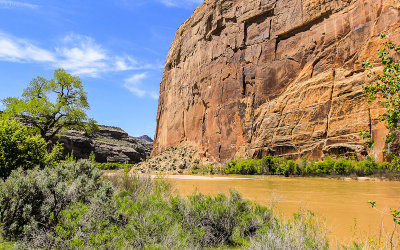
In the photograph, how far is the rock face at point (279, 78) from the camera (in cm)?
3631

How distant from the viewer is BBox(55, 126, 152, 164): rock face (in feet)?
325

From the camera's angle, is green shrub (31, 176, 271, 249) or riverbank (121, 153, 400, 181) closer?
green shrub (31, 176, 271, 249)

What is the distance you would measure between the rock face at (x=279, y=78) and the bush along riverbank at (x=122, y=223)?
107 ft

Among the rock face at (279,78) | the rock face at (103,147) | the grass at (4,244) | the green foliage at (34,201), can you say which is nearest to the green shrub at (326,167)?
the rock face at (279,78)

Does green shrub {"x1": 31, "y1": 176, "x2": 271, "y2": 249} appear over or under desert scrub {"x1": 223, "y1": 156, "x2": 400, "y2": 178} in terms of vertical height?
under

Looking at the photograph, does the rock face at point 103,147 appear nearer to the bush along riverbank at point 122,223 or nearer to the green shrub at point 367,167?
the green shrub at point 367,167

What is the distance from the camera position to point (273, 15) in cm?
5272

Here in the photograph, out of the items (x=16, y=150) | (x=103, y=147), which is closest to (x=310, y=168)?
(x=16, y=150)

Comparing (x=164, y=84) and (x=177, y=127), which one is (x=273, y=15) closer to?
(x=177, y=127)

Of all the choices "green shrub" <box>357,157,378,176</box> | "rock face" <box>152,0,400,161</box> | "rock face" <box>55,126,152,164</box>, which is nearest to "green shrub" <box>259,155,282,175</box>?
"rock face" <box>152,0,400,161</box>

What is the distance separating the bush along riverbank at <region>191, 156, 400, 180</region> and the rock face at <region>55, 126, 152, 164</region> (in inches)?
2374

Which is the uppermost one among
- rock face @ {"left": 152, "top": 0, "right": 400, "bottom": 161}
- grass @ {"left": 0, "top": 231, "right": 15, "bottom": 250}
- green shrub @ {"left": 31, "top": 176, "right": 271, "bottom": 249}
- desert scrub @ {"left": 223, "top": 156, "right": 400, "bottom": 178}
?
rock face @ {"left": 152, "top": 0, "right": 400, "bottom": 161}

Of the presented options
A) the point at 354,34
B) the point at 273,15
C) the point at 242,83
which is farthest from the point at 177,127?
the point at 354,34

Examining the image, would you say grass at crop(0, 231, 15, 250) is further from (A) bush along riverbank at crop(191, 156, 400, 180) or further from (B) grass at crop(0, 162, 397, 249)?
(A) bush along riverbank at crop(191, 156, 400, 180)
